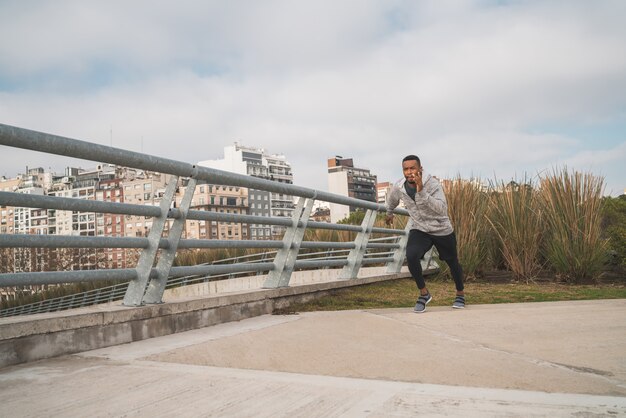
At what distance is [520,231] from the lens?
8406 mm

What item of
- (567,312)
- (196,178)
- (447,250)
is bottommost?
(567,312)

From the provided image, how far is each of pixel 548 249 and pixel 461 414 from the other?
6827 mm

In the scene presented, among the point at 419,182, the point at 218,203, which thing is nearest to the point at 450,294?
the point at 419,182

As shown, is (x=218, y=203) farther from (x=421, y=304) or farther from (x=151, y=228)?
(x=151, y=228)

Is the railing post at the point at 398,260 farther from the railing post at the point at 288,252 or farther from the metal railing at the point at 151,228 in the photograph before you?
the railing post at the point at 288,252

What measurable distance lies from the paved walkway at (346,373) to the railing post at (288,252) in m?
1.37

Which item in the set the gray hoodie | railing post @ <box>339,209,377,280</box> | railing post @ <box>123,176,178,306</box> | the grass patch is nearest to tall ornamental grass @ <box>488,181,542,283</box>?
the grass patch

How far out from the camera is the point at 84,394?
8.04ft

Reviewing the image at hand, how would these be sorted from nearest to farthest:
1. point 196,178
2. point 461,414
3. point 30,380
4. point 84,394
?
point 461,414
point 84,394
point 30,380
point 196,178

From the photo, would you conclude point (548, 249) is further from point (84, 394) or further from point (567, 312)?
point (84, 394)

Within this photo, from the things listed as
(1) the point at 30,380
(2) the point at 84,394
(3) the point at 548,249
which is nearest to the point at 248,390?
(2) the point at 84,394

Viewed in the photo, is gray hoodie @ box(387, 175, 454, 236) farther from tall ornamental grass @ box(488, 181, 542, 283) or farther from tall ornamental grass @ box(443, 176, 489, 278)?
tall ornamental grass @ box(488, 181, 542, 283)

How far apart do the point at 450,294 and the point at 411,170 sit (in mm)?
2222

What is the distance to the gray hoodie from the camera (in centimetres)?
569
